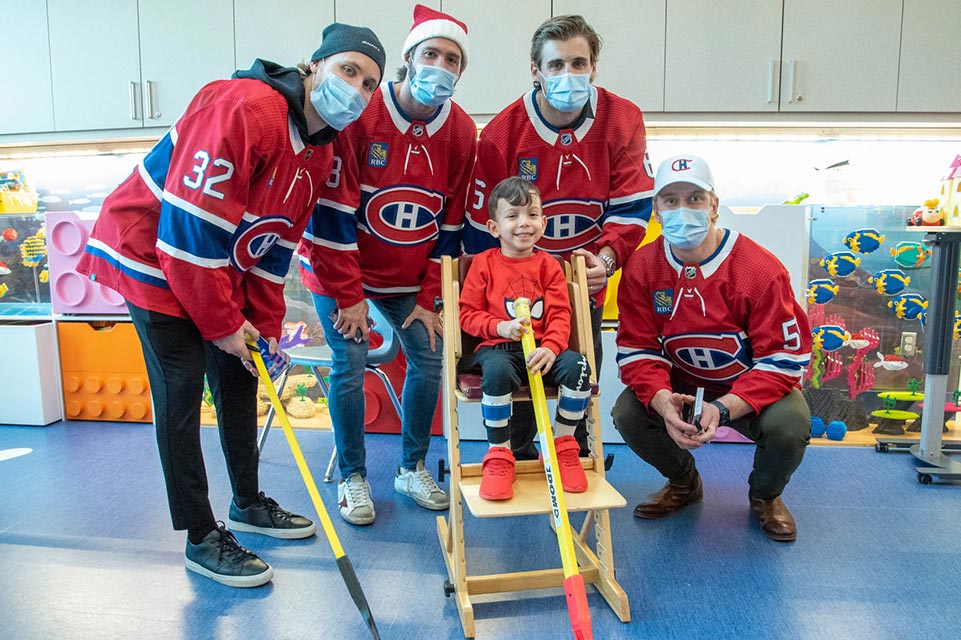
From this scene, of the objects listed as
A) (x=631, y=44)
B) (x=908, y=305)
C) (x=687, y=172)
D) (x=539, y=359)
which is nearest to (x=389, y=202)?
(x=539, y=359)

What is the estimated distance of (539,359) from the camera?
5.47 feet

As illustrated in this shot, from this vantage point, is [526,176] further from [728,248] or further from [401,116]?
[728,248]

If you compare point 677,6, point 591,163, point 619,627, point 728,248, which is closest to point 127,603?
point 619,627

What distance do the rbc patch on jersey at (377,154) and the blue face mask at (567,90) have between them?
51 cm

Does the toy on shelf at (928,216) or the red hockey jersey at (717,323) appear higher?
the toy on shelf at (928,216)

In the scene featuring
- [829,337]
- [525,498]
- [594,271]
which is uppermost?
[594,271]

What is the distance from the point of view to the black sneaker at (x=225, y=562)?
5.91 ft

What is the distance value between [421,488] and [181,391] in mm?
914

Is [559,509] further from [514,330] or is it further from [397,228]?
[397,228]

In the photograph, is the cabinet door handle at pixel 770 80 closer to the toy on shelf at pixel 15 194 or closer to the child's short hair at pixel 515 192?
the child's short hair at pixel 515 192

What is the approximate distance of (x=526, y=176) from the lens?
204 cm

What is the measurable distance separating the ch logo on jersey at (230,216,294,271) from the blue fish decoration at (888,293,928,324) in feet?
8.76

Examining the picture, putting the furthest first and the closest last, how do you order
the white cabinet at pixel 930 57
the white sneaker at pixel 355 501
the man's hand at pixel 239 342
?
the white cabinet at pixel 930 57 < the white sneaker at pixel 355 501 < the man's hand at pixel 239 342

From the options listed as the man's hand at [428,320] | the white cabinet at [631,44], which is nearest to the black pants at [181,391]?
the man's hand at [428,320]
